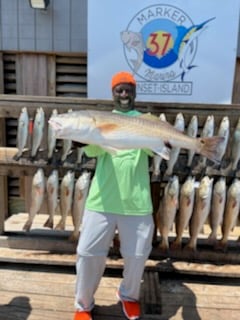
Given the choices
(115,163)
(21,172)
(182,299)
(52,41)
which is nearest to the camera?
(115,163)

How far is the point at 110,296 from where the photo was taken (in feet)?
A: 9.49

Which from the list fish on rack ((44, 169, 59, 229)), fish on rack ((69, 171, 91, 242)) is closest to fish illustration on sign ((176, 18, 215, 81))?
fish on rack ((69, 171, 91, 242))

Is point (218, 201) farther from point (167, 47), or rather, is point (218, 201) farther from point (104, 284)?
point (167, 47)

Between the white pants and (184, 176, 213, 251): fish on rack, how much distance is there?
2.24 ft

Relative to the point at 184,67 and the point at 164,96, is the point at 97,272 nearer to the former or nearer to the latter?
the point at 164,96

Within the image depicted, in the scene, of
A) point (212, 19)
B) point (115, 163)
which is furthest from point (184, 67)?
point (115, 163)

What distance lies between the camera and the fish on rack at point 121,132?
7.21 feet

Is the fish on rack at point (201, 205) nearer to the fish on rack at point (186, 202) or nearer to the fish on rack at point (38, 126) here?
the fish on rack at point (186, 202)

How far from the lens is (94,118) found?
2219mm

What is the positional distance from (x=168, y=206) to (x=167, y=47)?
5.38 feet

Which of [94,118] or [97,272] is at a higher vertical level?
[94,118]

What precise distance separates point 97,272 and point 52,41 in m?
2.53

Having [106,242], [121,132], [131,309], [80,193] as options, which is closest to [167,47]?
[80,193]

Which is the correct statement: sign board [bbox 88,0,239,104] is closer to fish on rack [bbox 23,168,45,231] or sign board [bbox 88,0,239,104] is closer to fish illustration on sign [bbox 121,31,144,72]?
fish illustration on sign [bbox 121,31,144,72]
